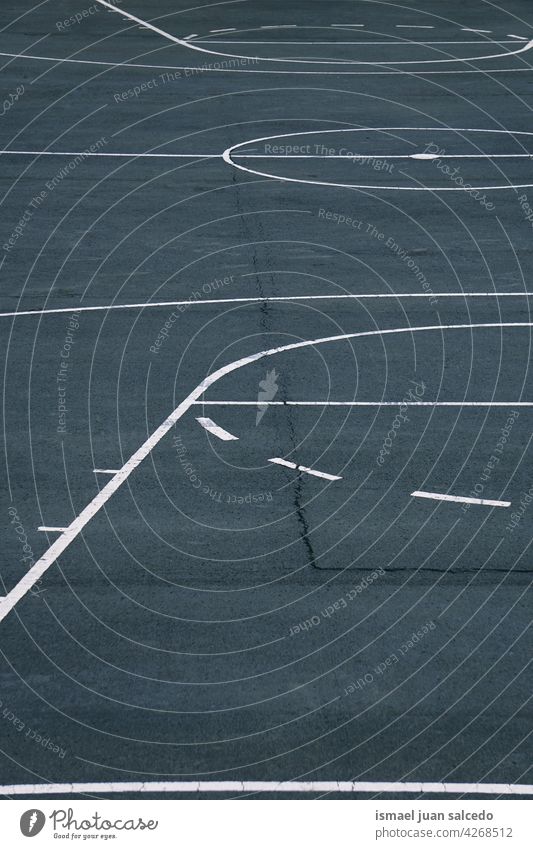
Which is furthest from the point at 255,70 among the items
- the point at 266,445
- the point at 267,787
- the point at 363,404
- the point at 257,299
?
the point at 267,787

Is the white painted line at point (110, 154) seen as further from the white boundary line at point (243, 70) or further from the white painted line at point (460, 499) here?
the white painted line at point (460, 499)

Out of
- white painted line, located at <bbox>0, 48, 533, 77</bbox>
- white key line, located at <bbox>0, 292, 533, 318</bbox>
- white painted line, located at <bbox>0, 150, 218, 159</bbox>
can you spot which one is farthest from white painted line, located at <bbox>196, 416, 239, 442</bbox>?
white painted line, located at <bbox>0, 48, 533, 77</bbox>

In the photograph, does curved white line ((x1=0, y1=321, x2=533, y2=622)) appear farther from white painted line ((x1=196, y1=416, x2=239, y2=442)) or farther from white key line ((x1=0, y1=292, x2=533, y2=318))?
white key line ((x1=0, y1=292, x2=533, y2=318))

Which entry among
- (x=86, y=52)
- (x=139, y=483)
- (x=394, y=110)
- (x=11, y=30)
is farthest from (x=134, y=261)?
(x=11, y=30)

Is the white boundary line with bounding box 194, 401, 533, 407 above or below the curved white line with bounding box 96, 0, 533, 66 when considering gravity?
below

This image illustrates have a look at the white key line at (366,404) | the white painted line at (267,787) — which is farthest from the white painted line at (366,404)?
the white painted line at (267,787)

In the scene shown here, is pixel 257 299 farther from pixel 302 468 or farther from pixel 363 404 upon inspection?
pixel 302 468
